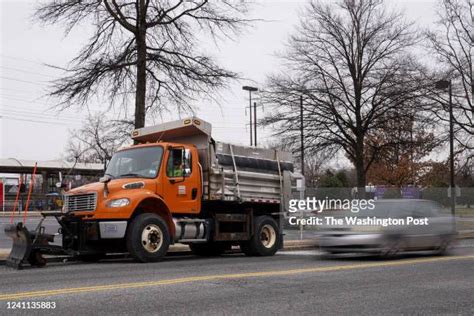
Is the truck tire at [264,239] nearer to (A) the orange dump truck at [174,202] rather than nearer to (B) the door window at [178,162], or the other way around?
(A) the orange dump truck at [174,202]

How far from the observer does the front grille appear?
44.1 ft

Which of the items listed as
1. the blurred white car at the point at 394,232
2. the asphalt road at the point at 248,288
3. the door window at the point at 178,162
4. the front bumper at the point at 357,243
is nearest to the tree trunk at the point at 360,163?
the blurred white car at the point at 394,232

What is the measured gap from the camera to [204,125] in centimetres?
1523

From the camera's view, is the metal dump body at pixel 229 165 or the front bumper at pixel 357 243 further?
the metal dump body at pixel 229 165

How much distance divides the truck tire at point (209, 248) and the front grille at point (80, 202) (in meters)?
4.02

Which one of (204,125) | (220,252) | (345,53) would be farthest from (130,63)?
(345,53)

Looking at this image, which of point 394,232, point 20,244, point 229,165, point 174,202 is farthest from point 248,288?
point 229,165

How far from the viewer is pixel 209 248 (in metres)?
16.8

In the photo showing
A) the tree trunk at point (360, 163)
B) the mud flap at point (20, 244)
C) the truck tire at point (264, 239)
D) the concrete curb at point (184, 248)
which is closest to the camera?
the mud flap at point (20, 244)

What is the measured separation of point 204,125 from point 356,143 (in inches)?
699

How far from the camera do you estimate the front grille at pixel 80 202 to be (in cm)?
1345

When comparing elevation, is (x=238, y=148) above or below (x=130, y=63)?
below

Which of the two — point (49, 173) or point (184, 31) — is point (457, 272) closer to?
point (184, 31)

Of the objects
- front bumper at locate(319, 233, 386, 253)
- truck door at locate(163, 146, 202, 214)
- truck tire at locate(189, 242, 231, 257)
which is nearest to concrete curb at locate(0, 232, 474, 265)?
truck tire at locate(189, 242, 231, 257)
